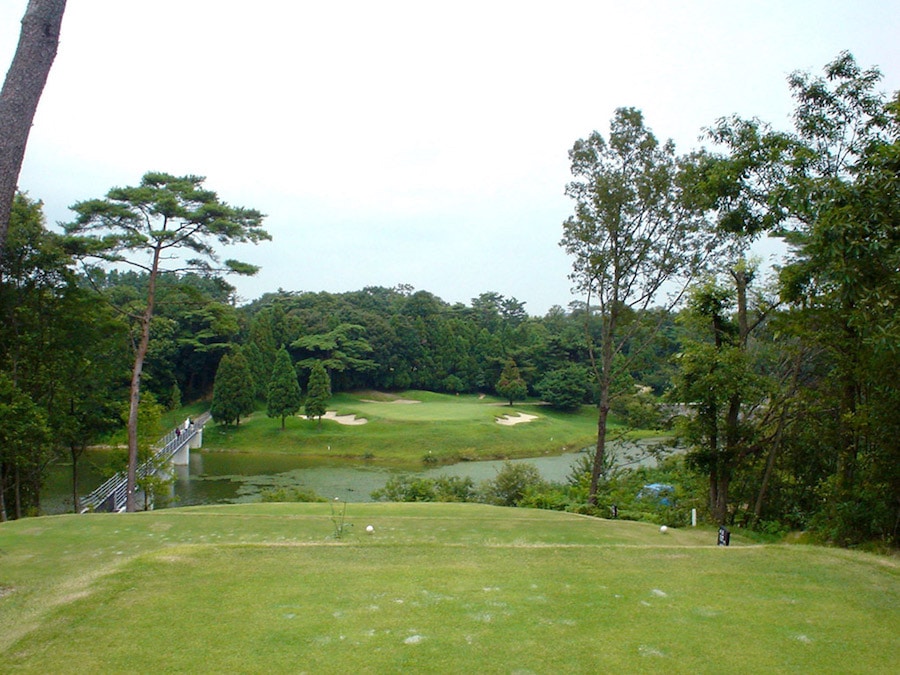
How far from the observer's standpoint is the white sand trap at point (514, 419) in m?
43.6

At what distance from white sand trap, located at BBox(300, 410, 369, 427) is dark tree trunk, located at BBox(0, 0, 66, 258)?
38279mm

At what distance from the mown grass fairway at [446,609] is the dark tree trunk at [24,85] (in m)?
→ 3.10

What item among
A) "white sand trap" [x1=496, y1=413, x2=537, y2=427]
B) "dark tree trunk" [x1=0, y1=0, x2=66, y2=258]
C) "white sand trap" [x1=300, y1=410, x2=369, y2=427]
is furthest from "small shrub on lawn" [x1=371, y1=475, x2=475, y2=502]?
"white sand trap" [x1=300, y1=410, x2=369, y2=427]

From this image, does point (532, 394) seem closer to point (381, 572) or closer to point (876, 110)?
point (876, 110)

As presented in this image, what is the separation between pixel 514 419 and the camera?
4562 cm

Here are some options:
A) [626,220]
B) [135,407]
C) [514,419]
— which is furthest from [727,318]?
[514,419]

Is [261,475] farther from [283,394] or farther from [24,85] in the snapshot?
[24,85]

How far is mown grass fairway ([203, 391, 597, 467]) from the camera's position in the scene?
124 feet

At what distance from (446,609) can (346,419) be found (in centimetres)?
4015

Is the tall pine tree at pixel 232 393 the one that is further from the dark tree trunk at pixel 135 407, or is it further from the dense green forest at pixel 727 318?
the dark tree trunk at pixel 135 407

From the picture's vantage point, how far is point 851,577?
6.49 m

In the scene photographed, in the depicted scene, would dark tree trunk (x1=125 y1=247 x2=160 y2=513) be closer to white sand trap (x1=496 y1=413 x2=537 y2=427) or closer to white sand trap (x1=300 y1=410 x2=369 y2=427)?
white sand trap (x1=300 y1=410 x2=369 y2=427)

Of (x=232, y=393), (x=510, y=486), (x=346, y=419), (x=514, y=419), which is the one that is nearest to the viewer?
(x=510, y=486)

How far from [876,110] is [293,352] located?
169 ft
